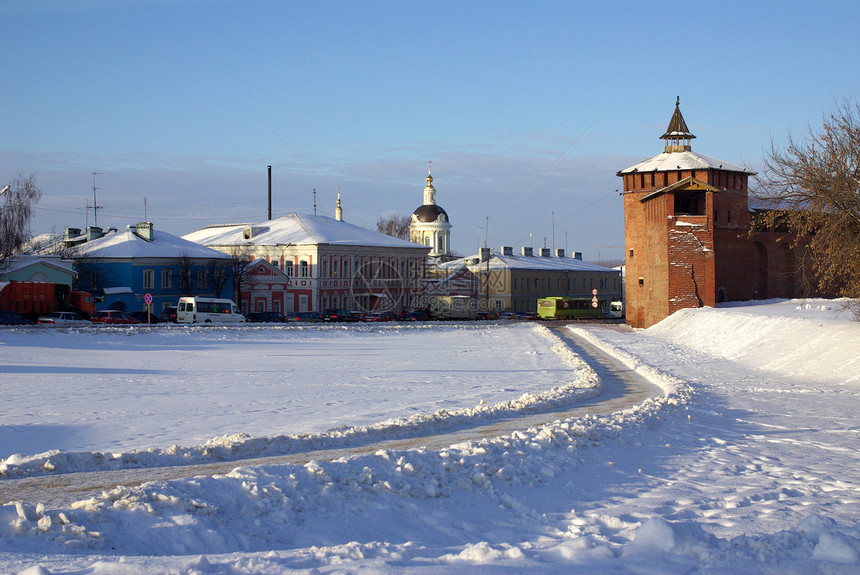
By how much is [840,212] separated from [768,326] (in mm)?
8524

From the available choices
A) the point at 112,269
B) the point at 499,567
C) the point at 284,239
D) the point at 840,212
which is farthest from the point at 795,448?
the point at 284,239

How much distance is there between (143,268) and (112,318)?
9934 mm

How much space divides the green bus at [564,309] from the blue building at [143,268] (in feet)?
84.4

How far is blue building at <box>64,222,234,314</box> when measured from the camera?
174 feet

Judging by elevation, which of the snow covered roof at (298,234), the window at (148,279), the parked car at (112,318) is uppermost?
the snow covered roof at (298,234)

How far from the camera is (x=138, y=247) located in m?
54.6

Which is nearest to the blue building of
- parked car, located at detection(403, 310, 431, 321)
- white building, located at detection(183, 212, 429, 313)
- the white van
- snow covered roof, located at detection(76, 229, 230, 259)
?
snow covered roof, located at detection(76, 229, 230, 259)

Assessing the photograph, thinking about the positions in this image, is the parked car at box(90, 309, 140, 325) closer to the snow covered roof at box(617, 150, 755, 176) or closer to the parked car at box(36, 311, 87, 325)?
the parked car at box(36, 311, 87, 325)

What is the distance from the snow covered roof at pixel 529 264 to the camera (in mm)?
83688

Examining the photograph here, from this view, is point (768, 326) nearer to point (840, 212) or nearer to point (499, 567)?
point (840, 212)

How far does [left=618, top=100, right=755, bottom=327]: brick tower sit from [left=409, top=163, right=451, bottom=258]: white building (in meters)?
49.5

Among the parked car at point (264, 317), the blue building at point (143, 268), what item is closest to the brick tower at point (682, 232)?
the parked car at point (264, 317)

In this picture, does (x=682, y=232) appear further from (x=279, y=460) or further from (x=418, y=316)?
(x=279, y=460)

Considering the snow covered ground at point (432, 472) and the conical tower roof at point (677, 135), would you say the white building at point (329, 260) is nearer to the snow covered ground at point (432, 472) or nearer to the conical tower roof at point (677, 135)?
the conical tower roof at point (677, 135)
